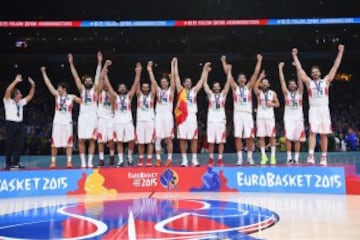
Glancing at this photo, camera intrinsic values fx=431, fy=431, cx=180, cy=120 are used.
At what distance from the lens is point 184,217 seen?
5.90 metres

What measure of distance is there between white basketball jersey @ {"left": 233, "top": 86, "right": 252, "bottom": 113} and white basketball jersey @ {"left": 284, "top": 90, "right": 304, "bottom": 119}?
0.81 m

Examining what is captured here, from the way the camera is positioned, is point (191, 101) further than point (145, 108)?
No

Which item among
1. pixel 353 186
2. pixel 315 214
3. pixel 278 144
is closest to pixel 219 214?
pixel 315 214

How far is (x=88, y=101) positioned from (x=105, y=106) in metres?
0.45

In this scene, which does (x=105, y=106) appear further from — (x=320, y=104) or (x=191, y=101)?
(x=320, y=104)

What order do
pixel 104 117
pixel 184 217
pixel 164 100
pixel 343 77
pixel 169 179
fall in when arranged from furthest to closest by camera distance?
pixel 343 77
pixel 104 117
pixel 164 100
pixel 169 179
pixel 184 217

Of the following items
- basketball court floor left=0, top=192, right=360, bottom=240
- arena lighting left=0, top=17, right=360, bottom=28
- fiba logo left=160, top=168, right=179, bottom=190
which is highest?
arena lighting left=0, top=17, right=360, bottom=28

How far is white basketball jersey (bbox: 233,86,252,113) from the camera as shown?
909cm

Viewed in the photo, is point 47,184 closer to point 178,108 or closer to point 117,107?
point 117,107

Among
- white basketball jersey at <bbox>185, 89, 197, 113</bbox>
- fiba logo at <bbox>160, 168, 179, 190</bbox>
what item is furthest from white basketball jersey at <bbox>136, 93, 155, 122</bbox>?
fiba logo at <bbox>160, 168, 179, 190</bbox>

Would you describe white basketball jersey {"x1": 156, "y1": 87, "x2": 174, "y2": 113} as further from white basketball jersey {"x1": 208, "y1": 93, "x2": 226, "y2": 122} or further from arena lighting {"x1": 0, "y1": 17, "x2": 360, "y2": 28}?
arena lighting {"x1": 0, "y1": 17, "x2": 360, "y2": 28}

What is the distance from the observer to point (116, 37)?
72.3 ft

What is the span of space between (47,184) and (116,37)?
1440 cm

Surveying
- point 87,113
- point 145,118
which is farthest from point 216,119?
point 87,113
